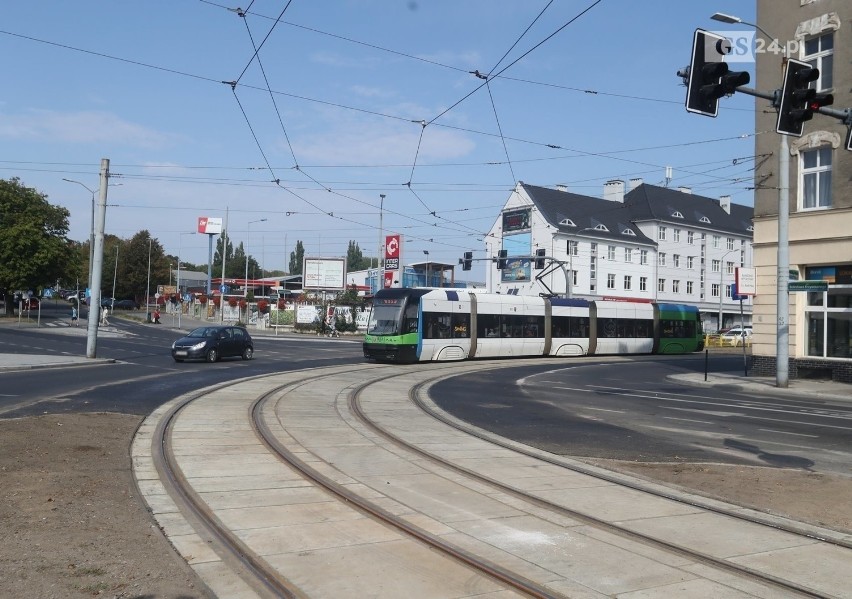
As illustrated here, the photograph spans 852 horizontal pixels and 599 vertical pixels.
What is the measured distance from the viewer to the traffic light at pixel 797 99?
38.8 ft

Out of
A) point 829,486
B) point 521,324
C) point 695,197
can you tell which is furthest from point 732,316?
point 829,486

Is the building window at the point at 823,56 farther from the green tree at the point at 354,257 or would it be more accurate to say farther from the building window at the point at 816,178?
the green tree at the point at 354,257

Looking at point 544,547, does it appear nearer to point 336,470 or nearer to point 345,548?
point 345,548

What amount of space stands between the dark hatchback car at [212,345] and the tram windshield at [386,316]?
5.50m

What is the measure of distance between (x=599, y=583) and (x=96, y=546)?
3.93m

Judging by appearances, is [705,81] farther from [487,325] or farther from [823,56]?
[487,325]

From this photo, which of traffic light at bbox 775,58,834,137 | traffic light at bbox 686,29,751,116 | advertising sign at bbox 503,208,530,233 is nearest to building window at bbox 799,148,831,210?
traffic light at bbox 775,58,834,137

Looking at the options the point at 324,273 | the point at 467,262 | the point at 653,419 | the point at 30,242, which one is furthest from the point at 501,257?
the point at 30,242

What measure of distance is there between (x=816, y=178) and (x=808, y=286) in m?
4.83

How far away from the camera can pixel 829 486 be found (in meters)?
9.50

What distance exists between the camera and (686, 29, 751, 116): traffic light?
11227 millimetres

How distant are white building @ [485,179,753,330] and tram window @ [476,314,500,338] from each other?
32.8 m

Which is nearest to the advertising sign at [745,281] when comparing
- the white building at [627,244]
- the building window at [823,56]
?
the building window at [823,56]

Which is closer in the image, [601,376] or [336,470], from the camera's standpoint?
[336,470]
